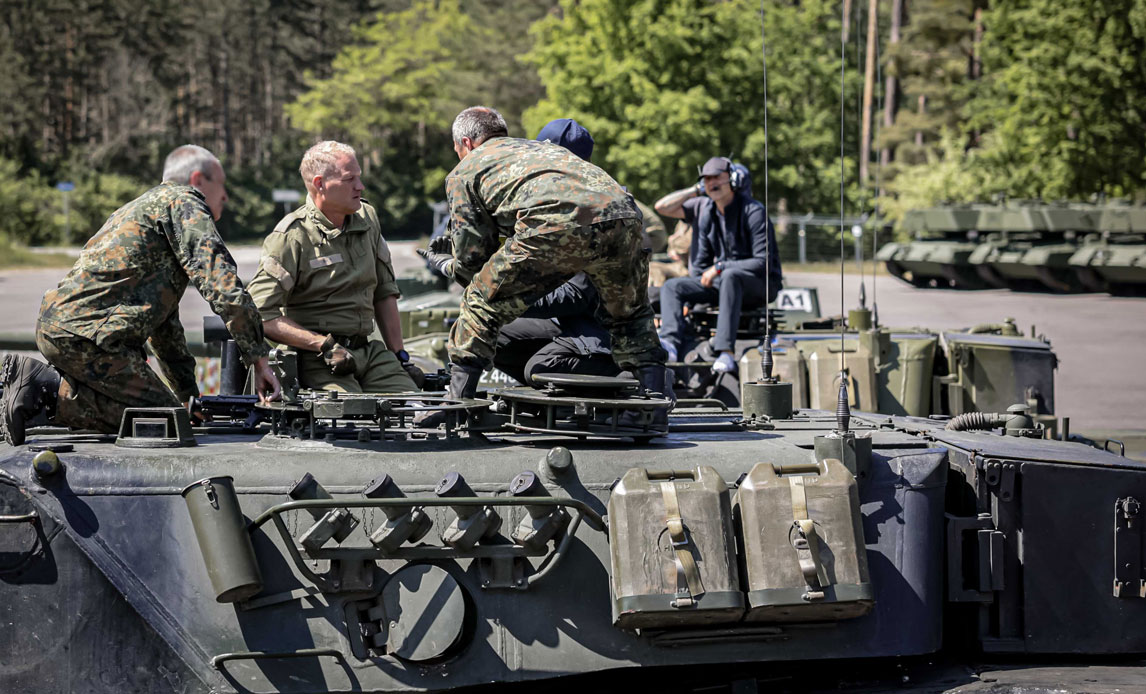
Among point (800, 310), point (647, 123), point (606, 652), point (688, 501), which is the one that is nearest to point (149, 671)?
point (606, 652)

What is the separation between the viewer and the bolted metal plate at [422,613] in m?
3.83

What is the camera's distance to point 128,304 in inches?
186

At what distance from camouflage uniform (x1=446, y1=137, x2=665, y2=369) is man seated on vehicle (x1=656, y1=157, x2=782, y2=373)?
3.88 meters

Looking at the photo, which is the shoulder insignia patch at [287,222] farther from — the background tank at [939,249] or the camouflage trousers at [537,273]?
the background tank at [939,249]

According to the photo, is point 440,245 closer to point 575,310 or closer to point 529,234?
point 575,310

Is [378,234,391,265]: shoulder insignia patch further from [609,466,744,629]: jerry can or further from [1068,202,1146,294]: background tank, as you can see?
[1068,202,1146,294]: background tank

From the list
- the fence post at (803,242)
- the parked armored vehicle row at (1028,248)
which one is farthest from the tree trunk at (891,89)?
the parked armored vehicle row at (1028,248)

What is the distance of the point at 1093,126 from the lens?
2841cm

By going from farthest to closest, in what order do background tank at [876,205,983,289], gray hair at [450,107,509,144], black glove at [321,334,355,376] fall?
background tank at [876,205,983,289] → black glove at [321,334,355,376] → gray hair at [450,107,509,144]

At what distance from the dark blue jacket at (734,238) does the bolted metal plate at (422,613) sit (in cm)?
522

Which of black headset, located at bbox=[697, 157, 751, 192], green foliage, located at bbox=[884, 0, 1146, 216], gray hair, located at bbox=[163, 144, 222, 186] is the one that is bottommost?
gray hair, located at bbox=[163, 144, 222, 186]

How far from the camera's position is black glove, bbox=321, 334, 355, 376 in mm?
5566

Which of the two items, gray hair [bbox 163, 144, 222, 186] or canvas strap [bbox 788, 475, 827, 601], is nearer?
canvas strap [bbox 788, 475, 827, 601]

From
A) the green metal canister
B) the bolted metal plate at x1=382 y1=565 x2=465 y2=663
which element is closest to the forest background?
the bolted metal plate at x1=382 y1=565 x2=465 y2=663
